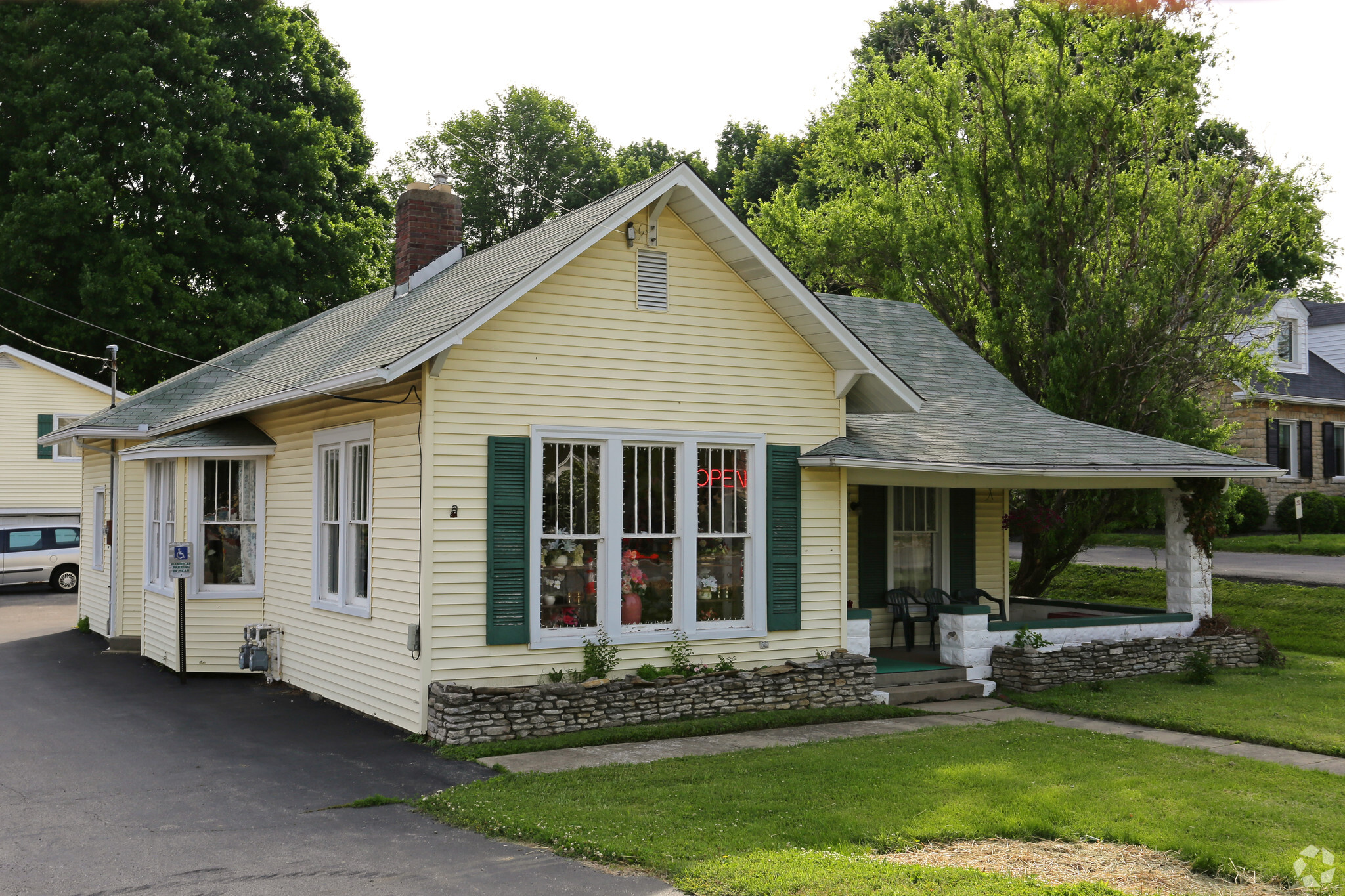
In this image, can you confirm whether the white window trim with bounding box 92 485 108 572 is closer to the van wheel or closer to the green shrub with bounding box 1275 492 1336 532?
the van wheel

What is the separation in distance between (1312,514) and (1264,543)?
3.85 m

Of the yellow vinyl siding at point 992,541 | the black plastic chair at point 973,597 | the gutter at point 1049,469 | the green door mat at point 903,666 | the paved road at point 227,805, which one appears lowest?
the paved road at point 227,805

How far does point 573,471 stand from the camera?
1078cm

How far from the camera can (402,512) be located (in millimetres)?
10297

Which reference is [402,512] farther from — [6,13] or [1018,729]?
[6,13]

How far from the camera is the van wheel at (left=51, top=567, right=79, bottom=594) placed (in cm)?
2519

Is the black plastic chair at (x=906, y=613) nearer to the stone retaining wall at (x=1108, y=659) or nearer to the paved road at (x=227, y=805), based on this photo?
the stone retaining wall at (x=1108, y=659)

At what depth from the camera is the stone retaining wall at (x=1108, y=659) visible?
13016 millimetres

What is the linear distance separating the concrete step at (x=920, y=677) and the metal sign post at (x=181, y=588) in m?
7.94

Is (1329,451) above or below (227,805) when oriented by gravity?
above

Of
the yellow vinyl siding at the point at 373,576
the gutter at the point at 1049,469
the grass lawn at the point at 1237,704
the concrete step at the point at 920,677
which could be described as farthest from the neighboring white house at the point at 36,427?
the grass lawn at the point at 1237,704

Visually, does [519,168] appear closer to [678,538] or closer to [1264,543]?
[1264,543]

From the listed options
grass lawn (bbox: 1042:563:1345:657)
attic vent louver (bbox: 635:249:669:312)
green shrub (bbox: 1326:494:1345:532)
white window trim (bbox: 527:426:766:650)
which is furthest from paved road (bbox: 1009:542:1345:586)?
attic vent louver (bbox: 635:249:669:312)

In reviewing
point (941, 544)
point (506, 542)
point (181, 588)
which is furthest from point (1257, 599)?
point (181, 588)
